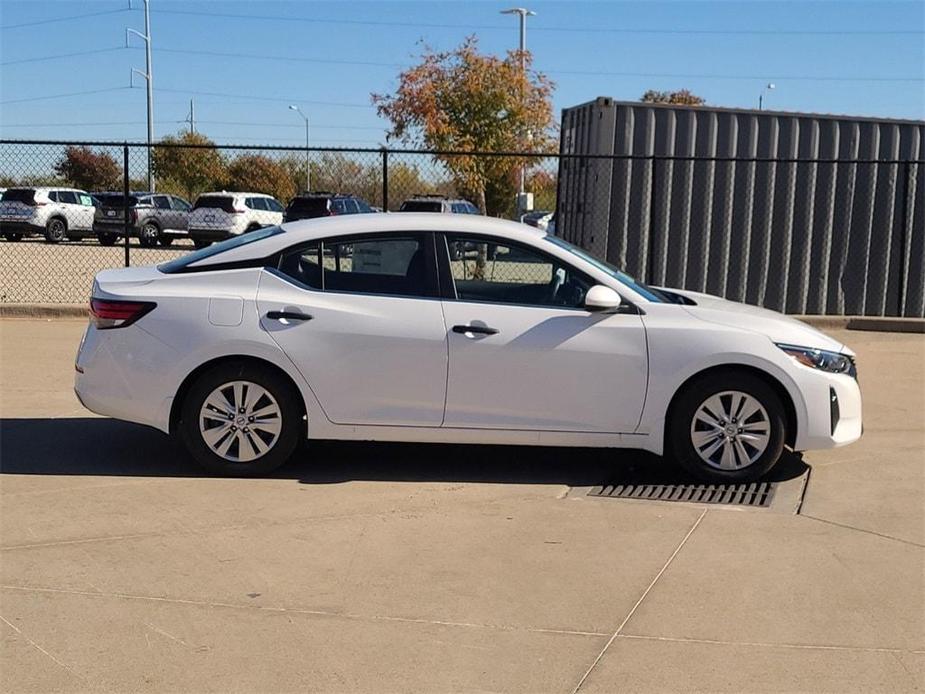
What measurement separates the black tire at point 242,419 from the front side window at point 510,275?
3.86 ft

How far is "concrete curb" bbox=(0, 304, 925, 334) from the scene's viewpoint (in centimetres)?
1270

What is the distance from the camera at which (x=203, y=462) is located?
21.0 feet

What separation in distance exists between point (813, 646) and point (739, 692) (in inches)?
22.0

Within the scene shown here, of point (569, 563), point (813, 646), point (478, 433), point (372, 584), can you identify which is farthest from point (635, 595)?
point (478, 433)

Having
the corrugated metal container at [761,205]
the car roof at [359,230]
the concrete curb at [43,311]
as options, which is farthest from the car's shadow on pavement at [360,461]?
the corrugated metal container at [761,205]

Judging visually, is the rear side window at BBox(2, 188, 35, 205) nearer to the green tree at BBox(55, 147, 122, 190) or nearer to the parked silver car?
the parked silver car

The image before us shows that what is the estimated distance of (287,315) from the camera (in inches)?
247

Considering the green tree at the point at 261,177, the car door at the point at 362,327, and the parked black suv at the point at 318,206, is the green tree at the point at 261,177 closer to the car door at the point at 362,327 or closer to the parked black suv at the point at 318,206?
the parked black suv at the point at 318,206

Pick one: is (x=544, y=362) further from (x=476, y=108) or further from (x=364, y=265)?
(x=476, y=108)

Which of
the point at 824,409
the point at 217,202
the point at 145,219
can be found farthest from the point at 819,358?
the point at 145,219

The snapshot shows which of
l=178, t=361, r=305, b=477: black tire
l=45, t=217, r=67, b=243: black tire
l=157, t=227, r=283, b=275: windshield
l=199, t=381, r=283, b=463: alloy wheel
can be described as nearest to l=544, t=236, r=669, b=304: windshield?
l=157, t=227, r=283, b=275: windshield

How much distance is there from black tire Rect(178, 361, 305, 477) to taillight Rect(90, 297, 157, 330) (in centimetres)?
52

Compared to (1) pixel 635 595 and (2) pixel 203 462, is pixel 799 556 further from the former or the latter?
(2) pixel 203 462

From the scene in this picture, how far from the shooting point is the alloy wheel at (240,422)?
6332 mm
